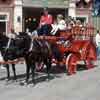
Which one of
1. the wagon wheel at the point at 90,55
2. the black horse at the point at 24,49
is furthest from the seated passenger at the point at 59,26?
the black horse at the point at 24,49

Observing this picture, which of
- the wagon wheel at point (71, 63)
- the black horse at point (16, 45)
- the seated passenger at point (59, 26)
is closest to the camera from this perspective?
the black horse at point (16, 45)

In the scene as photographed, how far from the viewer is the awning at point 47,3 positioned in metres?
40.6

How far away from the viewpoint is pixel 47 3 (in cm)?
4100

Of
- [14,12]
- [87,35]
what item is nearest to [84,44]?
[87,35]

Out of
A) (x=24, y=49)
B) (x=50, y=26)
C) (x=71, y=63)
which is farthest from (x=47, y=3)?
(x=24, y=49)

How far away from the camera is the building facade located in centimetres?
3997

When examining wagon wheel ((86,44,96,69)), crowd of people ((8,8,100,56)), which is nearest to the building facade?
wagon wheel ((86,44,96,69))

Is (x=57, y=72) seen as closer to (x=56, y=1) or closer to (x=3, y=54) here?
(x=3, y=54)

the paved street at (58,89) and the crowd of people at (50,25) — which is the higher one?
the crowd of people at (50,25)

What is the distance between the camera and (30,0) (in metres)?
40.7

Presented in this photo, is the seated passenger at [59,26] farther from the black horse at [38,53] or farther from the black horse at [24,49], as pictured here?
the black horse at [24,49]

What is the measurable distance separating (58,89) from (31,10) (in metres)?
29.7

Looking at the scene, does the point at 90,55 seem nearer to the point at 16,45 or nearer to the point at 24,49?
the point at 24,49

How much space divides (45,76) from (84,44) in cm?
255
